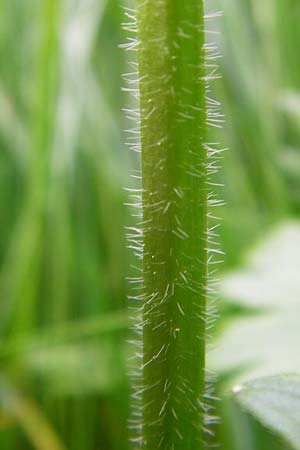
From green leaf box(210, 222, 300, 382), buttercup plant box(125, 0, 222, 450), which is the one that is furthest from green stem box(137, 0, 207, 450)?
green leaf box(210, 222, 300, 382)

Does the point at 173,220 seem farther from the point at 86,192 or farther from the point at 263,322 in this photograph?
the point at 86,192

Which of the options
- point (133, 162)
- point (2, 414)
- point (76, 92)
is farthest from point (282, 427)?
point (133, 162)

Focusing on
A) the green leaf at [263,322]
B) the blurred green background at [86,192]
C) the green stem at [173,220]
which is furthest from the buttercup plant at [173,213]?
the blurred green background at [86,192]

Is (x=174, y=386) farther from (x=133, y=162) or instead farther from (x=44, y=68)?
(x=133, y=162)

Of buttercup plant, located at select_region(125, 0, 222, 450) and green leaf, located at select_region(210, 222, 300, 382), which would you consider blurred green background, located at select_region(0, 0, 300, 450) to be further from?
buttercup plant, located at select_region(125, 0, 222, 450)

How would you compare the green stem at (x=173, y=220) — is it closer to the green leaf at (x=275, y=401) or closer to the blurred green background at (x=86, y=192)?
the green leaf at (x=275, y=401)

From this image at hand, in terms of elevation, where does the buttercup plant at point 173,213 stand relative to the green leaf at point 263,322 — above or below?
above
